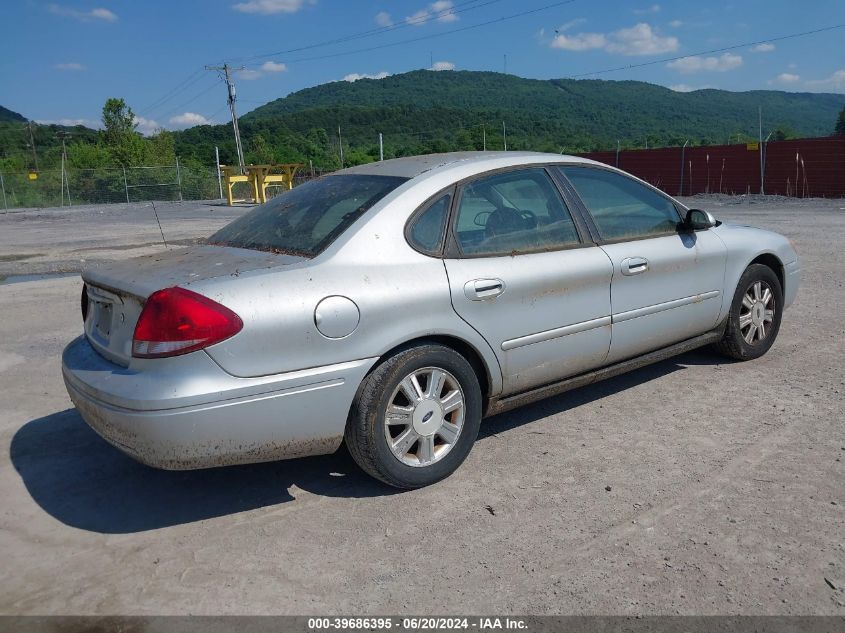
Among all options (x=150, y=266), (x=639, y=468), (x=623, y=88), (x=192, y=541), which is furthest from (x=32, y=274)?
(x=623, y=88)

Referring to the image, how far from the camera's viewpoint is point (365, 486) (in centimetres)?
377

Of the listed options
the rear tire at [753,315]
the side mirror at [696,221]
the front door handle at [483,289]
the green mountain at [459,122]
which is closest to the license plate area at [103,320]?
the front door handle at [483,289]

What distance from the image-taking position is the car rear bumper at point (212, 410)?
10.1 feet

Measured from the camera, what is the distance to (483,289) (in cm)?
382

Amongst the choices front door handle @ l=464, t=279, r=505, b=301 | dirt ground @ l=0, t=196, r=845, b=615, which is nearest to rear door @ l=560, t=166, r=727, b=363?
dirt ground @ l=0, t=196, r=845, b=615

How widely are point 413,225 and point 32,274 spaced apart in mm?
9898

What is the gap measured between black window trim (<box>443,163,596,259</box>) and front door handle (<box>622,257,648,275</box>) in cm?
24

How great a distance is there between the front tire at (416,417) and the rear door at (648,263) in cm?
116

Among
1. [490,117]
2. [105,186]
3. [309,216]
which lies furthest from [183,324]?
[490,117]

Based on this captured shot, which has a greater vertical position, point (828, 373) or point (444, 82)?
point (444, 82)

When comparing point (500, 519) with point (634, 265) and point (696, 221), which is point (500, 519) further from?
point (696, 221)

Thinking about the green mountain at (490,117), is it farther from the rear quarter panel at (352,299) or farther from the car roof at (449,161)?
the rear quarter panel at (352,299)

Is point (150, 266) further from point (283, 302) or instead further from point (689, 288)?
point (689, 288)

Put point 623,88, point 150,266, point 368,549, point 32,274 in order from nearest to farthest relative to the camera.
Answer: point 368,549
point 150,266
point 32,274
point 623,88
